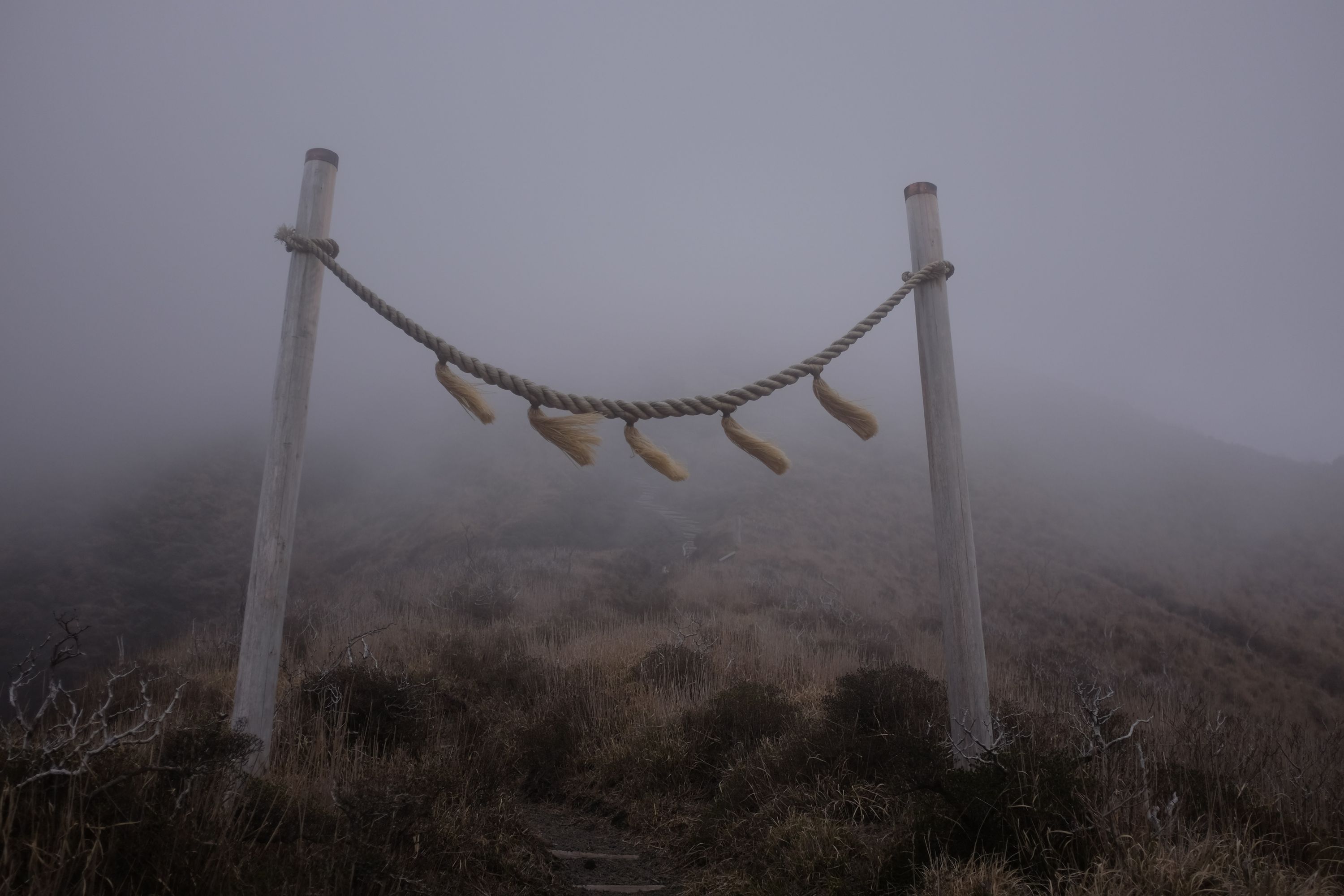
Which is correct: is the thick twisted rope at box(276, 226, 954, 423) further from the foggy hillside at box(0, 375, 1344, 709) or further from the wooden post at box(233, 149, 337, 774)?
the foggy hillside at box(0, 375, 1344, 709)

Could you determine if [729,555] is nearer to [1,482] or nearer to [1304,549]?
[1304,549]

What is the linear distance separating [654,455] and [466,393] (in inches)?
36.7

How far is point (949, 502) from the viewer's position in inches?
121

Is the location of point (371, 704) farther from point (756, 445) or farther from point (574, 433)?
point (756, 445)

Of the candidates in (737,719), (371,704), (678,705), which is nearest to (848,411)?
(737,719)

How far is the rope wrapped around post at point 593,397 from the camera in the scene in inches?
115

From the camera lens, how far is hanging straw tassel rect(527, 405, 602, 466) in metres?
3.00

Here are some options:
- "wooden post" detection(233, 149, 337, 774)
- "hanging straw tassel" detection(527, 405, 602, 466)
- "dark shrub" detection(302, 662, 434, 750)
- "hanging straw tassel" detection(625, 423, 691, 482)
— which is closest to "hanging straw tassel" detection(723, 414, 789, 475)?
"hanging straw tassel" detection(625, 423, 691, 482)

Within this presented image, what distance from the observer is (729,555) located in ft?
56.9

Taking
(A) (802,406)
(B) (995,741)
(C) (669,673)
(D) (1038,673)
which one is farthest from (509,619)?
(A) (802,406)

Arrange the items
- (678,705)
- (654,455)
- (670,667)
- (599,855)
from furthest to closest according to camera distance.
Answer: (670,667) < (678,705) < (599,855) < (654,455)

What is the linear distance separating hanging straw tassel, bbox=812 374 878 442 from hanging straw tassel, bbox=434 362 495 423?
5.26ft

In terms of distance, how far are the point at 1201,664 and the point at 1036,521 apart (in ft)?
32.6

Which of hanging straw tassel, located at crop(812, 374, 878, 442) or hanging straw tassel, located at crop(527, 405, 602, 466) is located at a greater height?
hanging straw tassel, located at crop(812, 374, 878, 442)
